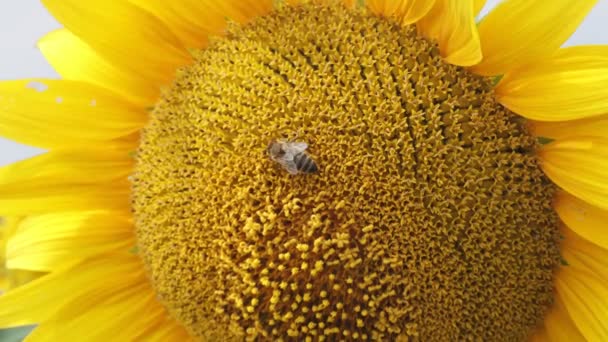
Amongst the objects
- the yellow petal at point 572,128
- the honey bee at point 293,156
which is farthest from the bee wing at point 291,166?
the yellow petal at point 572,128

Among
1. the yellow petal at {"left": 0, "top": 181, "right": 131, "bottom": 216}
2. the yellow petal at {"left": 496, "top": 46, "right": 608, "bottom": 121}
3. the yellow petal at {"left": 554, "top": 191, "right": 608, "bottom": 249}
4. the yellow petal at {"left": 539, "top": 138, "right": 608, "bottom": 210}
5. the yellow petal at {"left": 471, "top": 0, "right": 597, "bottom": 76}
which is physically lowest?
the yellow petal at {"left": 554, "top": 191, "right": 608, "bottom": 249}

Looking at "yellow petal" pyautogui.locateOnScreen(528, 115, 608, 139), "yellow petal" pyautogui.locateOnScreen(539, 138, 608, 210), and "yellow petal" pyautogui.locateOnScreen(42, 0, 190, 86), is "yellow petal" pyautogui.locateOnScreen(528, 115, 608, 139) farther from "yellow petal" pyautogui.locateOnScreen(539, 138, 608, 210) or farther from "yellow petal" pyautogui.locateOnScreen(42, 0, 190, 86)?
"yellow petal" pyautogui.locateOnScreen(42, 0, 190, 86)

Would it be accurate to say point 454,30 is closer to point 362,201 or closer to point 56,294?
point 362,201

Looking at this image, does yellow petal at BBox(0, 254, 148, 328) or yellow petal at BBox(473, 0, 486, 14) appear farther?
yellow petal at BBox(0, 254, 148, 328)

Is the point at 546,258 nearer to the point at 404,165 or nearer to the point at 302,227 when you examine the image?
the point at 404,165

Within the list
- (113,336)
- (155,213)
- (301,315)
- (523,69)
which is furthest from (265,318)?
(523,69)

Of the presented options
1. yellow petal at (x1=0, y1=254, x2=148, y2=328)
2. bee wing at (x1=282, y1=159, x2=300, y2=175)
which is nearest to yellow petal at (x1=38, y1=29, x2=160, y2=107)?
yellow petal at (x1=0, y1=254, x2=148, y2=328)

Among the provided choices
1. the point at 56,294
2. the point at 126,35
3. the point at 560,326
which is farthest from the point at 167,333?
the point at 560,326
